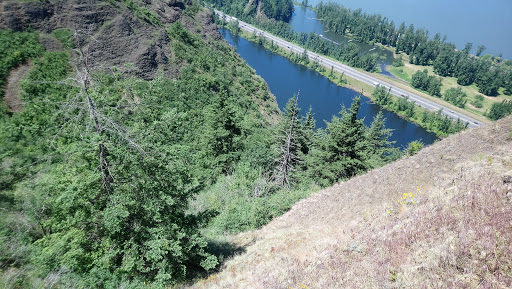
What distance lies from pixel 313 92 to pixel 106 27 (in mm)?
68373

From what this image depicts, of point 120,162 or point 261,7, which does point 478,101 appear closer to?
point 261,7

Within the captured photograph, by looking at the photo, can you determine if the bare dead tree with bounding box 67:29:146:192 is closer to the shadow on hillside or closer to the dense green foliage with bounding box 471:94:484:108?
the shadow on hillside

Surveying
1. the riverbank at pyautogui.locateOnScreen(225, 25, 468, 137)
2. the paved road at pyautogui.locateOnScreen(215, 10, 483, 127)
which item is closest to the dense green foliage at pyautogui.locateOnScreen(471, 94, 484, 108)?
the paved road at pyautogui.locateOnScreen(215, 10, 483, 127)

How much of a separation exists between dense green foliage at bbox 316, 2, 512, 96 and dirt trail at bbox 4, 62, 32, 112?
147 m

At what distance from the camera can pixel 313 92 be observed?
305 feet

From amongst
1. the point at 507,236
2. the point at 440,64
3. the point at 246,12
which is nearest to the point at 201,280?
the point at 507,236

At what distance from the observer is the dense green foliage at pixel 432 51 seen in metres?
117

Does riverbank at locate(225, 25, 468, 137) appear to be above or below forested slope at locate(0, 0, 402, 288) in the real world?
below

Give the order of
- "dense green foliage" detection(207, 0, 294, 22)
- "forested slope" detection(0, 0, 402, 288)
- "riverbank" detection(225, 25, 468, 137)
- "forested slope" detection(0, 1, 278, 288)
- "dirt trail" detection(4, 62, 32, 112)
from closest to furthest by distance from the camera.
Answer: "forested slope" detection(0, 1, 278, 288)
"forested slope" detection(0, 0, 402, 288)
"dirt trail" detection(4, 62, 32, 112)
"riverbank" detection(225, 25, 468, 137)
"dense green foliage" detection(207, 0, 294, 22)

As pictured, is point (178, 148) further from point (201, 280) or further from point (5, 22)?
point (5, 22)

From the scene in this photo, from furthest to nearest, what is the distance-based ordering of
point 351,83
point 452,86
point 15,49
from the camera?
point 452,86 → point 351,83 → point 15,49

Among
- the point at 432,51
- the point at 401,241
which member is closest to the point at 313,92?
the point at 432,51

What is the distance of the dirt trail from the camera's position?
914 inches

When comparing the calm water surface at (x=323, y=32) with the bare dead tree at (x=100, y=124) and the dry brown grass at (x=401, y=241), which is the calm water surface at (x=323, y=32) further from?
the bare dead tree at (x=100, y=124)
